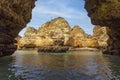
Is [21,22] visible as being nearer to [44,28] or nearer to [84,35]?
[44,28]

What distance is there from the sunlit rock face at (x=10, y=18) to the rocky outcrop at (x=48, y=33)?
6164 cm

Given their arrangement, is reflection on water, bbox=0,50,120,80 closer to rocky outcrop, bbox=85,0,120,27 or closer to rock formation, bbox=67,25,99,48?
rocky outcrop, bbox=85,0,120,27

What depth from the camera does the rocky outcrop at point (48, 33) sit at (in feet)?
391

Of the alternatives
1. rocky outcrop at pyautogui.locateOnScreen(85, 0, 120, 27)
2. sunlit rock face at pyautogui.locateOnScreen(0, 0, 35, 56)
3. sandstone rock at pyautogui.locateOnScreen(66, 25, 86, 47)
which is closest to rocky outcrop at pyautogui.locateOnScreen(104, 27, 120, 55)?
A: rocky outcrop at pyautogui.locateOnScreen(85, 0, 120, 27)

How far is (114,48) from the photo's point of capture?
A: 60562 millimetres

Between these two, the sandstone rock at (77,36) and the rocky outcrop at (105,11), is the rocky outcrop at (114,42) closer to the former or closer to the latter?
the rocky outcrop at (105,11)

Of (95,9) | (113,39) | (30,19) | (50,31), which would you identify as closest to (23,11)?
(30,19)

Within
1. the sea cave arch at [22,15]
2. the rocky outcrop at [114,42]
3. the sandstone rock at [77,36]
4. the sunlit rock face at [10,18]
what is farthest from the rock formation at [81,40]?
the sunlit rock face at [10,18]

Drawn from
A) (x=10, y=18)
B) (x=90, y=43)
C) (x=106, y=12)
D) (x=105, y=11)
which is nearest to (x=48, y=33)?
(x=90, y=43)

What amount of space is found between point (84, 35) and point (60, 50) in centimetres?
5967

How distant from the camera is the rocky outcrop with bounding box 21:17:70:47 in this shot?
11919cm

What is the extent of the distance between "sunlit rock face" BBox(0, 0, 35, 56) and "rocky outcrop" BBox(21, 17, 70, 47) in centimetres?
6164

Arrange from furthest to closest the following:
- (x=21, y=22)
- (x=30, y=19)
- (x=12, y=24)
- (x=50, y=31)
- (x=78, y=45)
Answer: (x=78, y=45) < (x=50, y=31) < (x=30, y=19) < (x=21, y=22) < (x=12, y=24)

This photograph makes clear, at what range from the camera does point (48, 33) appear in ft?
418
